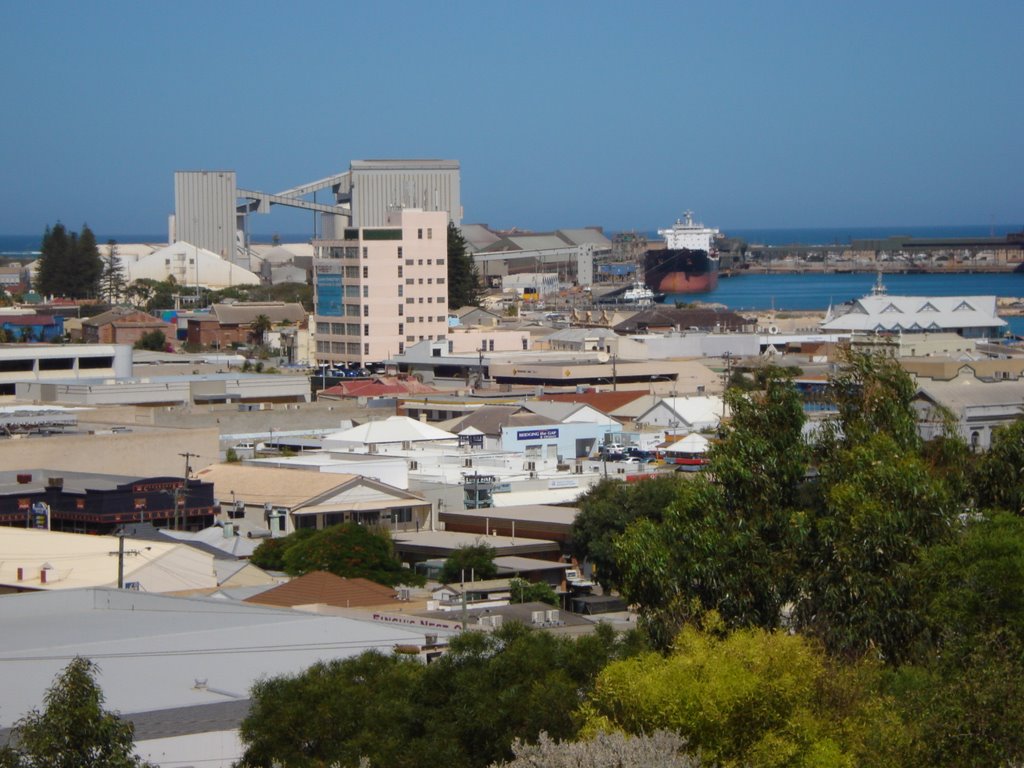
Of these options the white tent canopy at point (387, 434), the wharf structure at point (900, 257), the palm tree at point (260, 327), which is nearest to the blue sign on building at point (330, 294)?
the palm tree at point (260, 327)

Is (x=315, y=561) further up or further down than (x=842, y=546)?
further down

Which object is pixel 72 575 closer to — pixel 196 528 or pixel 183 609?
pixel 183 609

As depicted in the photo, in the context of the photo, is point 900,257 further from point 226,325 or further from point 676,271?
point 226,325

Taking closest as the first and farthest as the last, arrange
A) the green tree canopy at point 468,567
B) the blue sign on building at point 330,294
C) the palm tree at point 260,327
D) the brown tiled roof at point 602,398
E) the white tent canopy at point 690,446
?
the green tree canopy at point 468,567 → the white tent canopy at point 690,446 → the brown tiled roof at point 602,398 → the blue sign on building at point 330,294 → the palm tree at point 260,327

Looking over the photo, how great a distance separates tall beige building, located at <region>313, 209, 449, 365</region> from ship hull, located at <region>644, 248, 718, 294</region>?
54.1m

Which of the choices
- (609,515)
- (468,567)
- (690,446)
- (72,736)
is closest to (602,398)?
(690,446)

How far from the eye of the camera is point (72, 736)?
6.50 m

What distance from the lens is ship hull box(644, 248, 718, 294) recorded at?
94.4m

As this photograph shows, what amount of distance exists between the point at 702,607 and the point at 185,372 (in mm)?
23970

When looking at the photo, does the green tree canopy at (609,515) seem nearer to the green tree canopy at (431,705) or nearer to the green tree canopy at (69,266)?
the green tree canopy at (431,705)

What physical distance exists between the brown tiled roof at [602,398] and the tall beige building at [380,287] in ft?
32.3

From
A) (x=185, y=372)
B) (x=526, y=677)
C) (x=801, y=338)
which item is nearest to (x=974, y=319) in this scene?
(x=801, y=338)

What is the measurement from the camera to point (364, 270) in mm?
39094

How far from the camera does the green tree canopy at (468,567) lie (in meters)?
14.7
